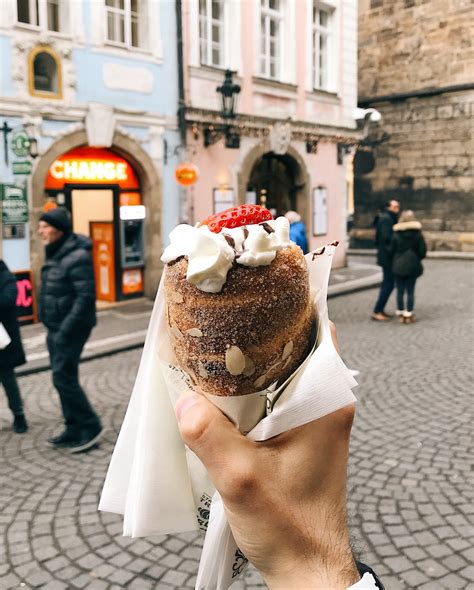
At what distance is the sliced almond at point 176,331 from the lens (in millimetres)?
1517

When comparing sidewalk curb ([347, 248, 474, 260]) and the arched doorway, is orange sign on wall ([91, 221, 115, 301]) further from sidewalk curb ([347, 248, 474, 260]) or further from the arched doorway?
sidewalk curb ([347, 248, 474, 260])

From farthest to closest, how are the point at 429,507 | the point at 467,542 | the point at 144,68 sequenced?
the point at 144,68 → the point at 429,507 → the point at 467,542

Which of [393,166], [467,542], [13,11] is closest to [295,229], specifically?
[13,11]

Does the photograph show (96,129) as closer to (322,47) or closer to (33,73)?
(33,73)

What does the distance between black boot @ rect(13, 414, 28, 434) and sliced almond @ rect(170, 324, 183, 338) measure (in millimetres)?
4369

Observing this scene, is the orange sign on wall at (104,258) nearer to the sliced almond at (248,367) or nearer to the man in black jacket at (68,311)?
the man in black jacket at (68,311)

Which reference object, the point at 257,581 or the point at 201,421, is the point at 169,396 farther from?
the point at 257,581

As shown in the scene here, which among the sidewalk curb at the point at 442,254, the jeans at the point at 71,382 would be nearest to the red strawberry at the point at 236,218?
the jeans at the point at 71,382

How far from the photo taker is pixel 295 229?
362 inches

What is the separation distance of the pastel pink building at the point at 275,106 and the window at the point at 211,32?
21 millimetres

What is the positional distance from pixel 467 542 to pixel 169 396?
264 centimetres

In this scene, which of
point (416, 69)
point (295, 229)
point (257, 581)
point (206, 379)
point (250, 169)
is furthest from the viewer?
point (416, 69)

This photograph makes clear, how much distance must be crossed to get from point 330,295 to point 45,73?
6.88 metres

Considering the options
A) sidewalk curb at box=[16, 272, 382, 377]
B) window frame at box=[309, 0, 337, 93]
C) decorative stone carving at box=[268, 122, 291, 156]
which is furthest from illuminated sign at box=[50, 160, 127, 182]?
window frame at box=[309, 0, 337, 93]
